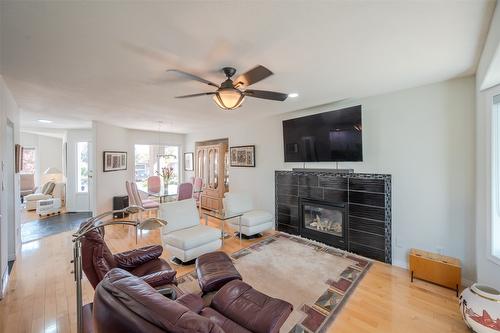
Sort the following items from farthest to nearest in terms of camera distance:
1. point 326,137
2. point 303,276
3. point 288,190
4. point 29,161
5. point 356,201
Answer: point 29,161, point 288,190, point 326,137, point 356,201, point 303,276

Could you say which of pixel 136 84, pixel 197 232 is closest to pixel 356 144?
pixel 197 232

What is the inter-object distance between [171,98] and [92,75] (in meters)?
1.08

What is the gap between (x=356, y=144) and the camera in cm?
338

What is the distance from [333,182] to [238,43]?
2.85 m

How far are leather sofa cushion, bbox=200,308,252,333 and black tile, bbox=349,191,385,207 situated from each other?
8.85ft

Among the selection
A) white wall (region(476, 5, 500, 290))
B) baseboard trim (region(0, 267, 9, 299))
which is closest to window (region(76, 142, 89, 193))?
baseboard trim (region(0, 267, 9, 299))

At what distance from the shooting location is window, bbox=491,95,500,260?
6.85 feet

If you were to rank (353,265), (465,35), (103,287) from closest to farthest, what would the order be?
(103,287)
(465,35)
(353,265)

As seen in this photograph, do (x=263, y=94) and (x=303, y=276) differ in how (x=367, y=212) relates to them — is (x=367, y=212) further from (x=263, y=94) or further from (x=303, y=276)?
(x=263, y=94)

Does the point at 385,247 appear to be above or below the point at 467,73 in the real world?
below

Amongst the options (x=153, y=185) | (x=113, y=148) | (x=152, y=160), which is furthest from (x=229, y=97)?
(x=152, y=160)

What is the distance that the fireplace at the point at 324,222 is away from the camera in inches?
146

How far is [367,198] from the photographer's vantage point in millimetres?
3355

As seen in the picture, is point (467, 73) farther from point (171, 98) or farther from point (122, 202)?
point (122, 202)
